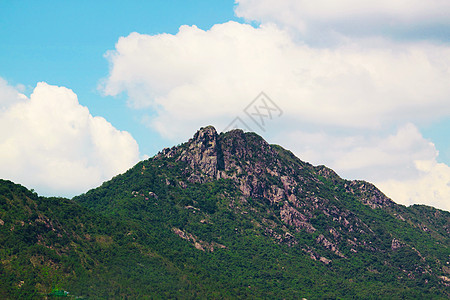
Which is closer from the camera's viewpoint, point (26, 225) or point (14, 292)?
point (14, 292)

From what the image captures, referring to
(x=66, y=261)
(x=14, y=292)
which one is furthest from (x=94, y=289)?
(x=14, y=292)

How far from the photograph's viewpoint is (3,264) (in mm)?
176625

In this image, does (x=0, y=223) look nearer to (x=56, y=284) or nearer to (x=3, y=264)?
(x=3, y=264)

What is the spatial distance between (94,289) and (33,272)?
2591 cm

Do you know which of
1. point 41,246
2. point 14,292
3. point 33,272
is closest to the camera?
point 14,292

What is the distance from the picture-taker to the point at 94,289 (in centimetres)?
19725

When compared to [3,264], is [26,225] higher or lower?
higher

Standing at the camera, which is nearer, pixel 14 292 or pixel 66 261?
pixel 14 292

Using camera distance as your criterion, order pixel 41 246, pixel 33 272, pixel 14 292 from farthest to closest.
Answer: pixel 41 246 → pixel 33 272 → pixel 14 292

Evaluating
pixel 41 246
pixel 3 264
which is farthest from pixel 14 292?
pixel 41 246

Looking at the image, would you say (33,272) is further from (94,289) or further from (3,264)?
(94,289)

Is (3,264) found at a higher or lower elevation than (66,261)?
lower

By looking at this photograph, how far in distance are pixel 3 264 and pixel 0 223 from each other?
20.4 meters

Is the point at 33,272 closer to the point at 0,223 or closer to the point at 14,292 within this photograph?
the point at 14,292
